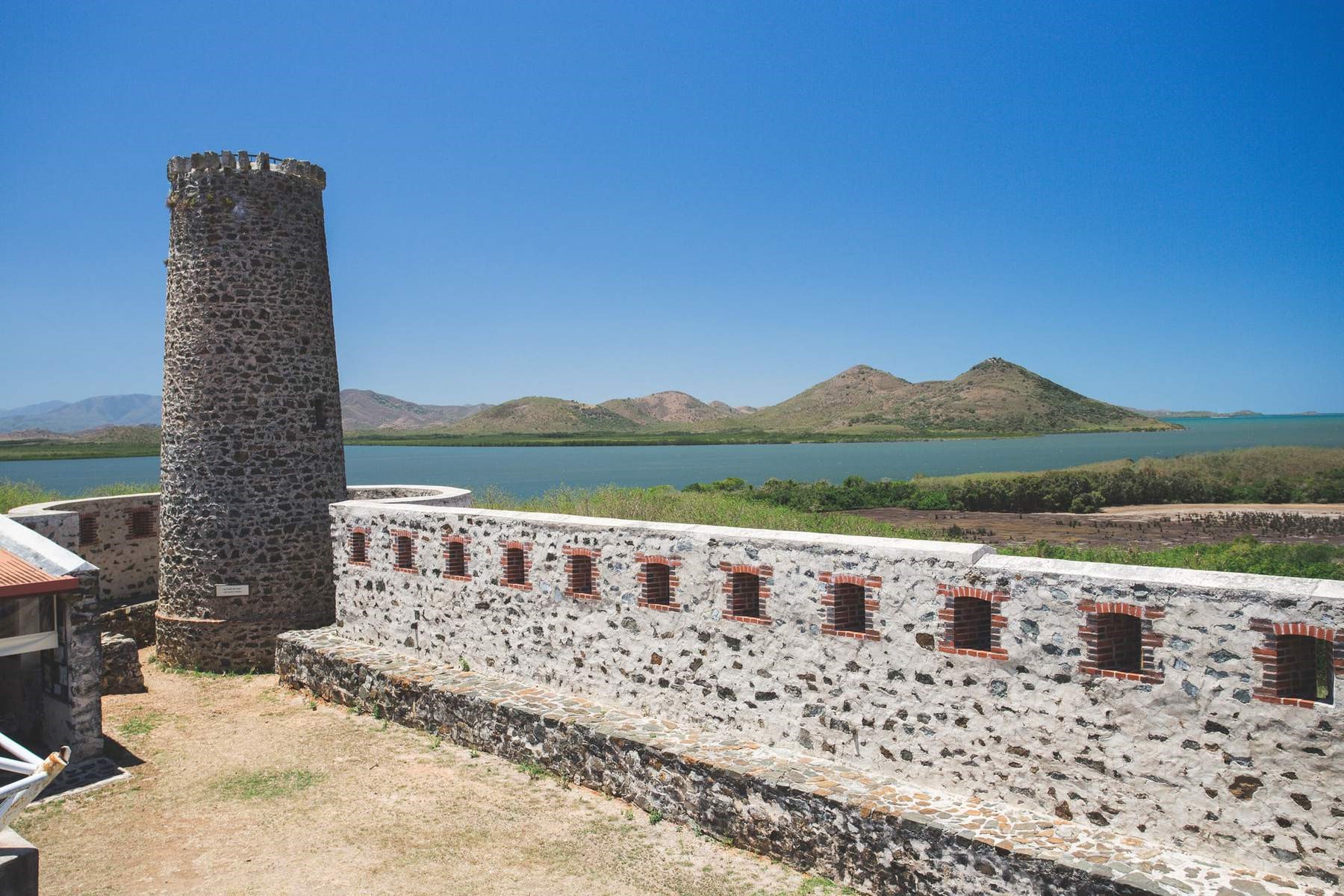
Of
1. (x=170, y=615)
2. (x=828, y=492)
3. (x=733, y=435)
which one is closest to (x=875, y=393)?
(x=733, y=435)

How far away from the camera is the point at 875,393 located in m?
170

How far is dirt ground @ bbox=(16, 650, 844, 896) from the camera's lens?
25.3 ft

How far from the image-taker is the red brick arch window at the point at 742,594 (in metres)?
8.80

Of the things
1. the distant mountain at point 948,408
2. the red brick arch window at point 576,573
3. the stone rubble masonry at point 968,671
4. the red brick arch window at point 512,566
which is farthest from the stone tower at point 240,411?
the distant mountain at point 948,408

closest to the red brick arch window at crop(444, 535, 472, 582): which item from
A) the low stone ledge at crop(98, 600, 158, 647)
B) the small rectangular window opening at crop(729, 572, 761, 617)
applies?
the small rectangular window opening at crop(729, 572, 761, 617)

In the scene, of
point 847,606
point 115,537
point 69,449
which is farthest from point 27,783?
point 69,449

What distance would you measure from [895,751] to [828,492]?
27.4 m

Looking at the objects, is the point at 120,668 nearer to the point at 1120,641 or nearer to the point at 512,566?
the point at 512,566

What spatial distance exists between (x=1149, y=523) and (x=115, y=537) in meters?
27.1

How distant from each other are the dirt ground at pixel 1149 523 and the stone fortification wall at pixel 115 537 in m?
18.9

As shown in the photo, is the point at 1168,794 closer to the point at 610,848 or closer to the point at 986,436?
the point at 610,848

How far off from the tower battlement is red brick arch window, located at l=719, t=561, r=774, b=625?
31.4 ft

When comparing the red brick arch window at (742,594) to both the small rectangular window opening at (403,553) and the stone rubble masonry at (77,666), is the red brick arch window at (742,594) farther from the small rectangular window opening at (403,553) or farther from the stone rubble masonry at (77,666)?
the stone rubble masonry at (77,666)

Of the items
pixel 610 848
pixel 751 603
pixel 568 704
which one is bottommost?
pixel 610 848
